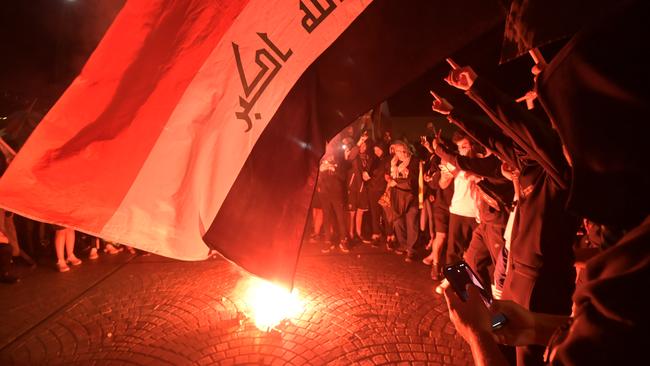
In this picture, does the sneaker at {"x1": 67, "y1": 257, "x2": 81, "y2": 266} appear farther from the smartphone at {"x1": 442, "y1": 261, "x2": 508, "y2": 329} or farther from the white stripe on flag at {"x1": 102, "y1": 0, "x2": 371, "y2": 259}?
the smartphone at {"x1": 442, "y1": 261, "x2": 508, "y2": 329}

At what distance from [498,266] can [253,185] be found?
3.15 m

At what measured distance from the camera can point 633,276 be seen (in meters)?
0.84

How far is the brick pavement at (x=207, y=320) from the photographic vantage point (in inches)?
154

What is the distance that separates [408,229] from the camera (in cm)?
757

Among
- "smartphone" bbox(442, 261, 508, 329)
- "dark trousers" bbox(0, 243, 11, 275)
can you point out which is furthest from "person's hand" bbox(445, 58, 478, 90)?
"dark trousers" bbox(0, 243, 11, 275)

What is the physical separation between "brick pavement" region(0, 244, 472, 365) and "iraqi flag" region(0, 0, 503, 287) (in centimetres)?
274

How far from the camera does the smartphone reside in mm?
1563

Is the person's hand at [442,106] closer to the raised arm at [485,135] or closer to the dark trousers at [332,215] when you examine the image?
the raised arm at [485,135]

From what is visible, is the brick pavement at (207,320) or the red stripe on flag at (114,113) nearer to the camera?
the red stripe on flag at (114,113)

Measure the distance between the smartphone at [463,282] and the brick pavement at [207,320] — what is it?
2.52 m

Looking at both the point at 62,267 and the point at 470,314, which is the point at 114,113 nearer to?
the point at 470,314

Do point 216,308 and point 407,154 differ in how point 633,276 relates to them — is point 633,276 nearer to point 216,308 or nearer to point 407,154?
point 216,308

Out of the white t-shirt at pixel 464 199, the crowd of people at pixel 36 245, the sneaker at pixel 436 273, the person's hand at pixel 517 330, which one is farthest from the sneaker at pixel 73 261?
the person's hand at pixel 517 330

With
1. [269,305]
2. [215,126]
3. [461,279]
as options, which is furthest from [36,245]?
[461,279]
